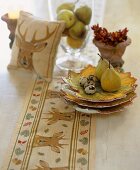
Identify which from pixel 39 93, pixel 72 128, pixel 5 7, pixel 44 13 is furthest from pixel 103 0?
pixel 72 128

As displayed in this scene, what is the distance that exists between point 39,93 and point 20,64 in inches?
8.0

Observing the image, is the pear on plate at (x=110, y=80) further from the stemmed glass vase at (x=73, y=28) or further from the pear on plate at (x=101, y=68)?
the stemmed glass vase at (x=73, y=28)

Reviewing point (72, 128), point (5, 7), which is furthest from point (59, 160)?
point (5, 7)

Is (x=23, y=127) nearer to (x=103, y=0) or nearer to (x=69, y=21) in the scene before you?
(x=69, y=21)

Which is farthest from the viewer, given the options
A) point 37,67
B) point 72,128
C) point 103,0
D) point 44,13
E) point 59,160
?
point 103,0

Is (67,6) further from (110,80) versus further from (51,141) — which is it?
(51,141)

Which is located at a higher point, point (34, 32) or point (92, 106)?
point (34, 32)

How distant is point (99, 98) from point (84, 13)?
41cm

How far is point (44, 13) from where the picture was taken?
2.02 meters

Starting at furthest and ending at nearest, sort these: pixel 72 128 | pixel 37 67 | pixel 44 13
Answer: pixel 44 13
pixel 37 67
pixel 72 128

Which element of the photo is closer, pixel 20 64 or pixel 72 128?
pixel 72 128

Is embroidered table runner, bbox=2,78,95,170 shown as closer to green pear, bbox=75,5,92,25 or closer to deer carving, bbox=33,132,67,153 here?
deer carving, bbox=33,132,67,153

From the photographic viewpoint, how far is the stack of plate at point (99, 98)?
103 centimetres

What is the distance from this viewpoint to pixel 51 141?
37.2 inches
